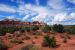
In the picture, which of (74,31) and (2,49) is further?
(74,31)

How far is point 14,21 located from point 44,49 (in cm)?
13208

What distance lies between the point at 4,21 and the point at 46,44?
125 metres

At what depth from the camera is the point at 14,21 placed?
150 metres

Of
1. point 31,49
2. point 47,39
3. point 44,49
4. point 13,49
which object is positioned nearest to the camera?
point 31,49

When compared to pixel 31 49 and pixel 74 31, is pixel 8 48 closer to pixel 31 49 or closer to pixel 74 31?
pixel 31 49

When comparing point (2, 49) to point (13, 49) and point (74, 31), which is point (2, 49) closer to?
point (13, 49)

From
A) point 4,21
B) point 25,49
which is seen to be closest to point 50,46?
point 25,49

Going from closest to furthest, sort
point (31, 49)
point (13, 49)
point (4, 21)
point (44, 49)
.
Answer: point (31, 49) → point (44, 49) → point (13, 49) → point (4, 21)

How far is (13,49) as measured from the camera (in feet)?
68.7

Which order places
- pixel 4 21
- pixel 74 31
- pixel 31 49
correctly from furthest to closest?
pixel 4 21, pixel 74 31, pixel 31 49

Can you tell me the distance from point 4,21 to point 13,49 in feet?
411

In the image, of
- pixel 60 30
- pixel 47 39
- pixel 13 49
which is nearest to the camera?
pixel 13 49

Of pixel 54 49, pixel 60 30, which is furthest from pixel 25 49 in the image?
pixel 60 30

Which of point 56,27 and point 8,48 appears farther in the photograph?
point 56,27
